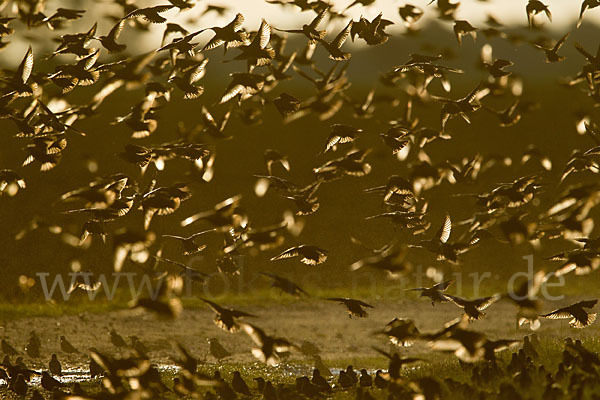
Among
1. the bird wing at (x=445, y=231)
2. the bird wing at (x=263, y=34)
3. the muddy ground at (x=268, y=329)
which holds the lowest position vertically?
the muddy ground at (x=268, y=329)

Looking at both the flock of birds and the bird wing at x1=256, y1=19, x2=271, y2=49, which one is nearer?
the flock of birds

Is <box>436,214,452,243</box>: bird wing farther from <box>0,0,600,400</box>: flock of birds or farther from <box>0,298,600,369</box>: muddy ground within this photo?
<box>0,298,600,369</box>: muddy ground

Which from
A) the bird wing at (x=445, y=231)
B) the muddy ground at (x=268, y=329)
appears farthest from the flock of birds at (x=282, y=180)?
the muddy ground at (x=268, y=329)

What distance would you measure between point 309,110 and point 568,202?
2.21m

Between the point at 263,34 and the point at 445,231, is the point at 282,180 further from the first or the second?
the point at 445,231

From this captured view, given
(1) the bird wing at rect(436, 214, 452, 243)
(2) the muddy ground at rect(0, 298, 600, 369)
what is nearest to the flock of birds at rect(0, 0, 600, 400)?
(1) the bird wing at rect(436, 214, 452, 243)

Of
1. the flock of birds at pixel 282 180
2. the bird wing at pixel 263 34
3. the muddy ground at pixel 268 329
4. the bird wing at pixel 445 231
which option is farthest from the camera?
the muddy ground at pixel 268 329

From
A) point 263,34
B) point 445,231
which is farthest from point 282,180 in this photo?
point 445,231

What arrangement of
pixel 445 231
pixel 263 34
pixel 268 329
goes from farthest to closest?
1. pixel 268 329
2. pixel 445 231
3. pixel 263 34

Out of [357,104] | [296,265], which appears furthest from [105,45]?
[296,265]

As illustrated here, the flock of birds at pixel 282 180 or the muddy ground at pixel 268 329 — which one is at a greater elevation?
the flock of birds at pixel 282 180

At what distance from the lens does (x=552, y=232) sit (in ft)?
23.9

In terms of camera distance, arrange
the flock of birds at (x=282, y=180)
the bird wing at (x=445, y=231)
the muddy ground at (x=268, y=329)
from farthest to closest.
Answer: the muddy ground at (x=268, y=329), the bird wing at (x=445, y=231), the flock of birds at (x=282, y=180)

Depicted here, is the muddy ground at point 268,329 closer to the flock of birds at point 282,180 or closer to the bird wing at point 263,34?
the flock of birds at point 282,180
